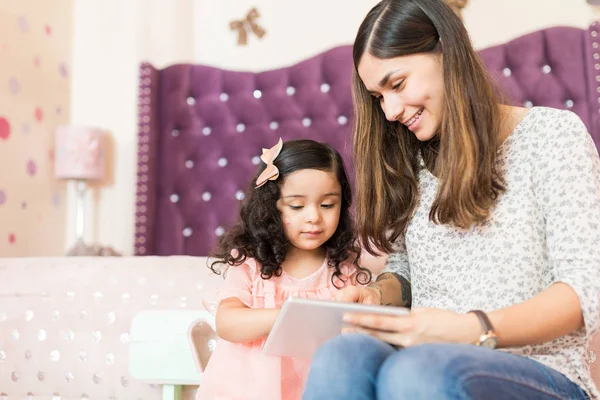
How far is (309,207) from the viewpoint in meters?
1.28

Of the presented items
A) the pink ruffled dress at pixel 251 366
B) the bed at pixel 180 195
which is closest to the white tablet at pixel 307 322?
the pink ruffled dress at pixel 251 366

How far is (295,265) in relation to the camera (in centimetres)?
133

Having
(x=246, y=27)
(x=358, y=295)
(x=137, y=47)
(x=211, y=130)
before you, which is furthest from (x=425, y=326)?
(x=137, y=47)

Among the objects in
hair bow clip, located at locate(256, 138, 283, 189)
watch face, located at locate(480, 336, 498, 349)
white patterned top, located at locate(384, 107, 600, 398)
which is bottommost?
watch face, located at locate(480, 336, 498, 349)

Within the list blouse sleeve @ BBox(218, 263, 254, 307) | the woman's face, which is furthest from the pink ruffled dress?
the woman's face

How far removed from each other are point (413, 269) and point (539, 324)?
0.33m

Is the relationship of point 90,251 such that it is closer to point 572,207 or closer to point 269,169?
point 269,169

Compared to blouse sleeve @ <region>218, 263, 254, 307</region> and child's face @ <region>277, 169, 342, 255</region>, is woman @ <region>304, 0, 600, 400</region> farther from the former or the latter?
blouse sleeve @ <region>218, 263, 254, 307</region>

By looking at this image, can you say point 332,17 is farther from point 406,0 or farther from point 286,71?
point 406,0

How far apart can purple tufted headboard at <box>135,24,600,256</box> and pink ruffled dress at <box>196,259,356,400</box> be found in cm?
150

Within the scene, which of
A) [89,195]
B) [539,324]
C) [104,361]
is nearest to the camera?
[539,324]

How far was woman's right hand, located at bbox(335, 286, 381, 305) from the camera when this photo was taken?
1.06 meters

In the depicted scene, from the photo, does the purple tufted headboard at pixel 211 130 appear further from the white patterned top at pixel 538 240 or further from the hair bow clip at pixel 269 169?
the white patterned top at pixel 538 240

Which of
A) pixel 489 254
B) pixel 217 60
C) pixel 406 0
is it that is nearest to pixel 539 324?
pixel 489 254
